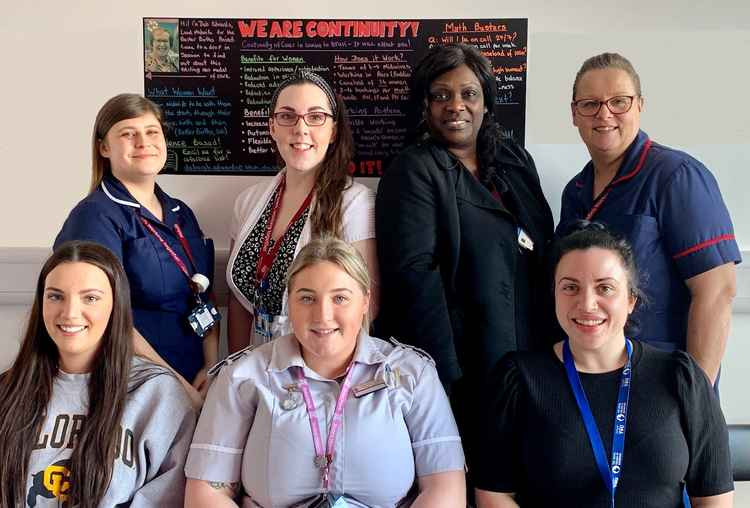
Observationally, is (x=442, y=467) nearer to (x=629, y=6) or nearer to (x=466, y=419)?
(x=466, y=419)

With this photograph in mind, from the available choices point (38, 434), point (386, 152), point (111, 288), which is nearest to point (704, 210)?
point (386, 152)

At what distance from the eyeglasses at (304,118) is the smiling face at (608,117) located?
831 mm

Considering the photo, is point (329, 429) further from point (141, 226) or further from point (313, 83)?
point (313, 83)

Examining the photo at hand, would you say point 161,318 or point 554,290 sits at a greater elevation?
point 554,290

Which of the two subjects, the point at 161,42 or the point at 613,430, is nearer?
the point at 613,430

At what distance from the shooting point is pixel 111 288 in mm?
2119

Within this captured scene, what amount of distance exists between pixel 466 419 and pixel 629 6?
1743 millimetres

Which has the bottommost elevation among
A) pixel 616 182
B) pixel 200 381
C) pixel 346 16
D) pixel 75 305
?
pixel 200 381

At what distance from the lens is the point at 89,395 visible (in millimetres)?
2105

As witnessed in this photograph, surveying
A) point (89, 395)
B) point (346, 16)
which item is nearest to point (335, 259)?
point (89, 395)

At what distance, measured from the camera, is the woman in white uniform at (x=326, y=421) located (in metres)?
1.98

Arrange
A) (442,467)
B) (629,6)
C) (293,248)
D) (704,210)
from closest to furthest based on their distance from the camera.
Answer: (442,467)
(704,210)
(293,248)
(629,6)

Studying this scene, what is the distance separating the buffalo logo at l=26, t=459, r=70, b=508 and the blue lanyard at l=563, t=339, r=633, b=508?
1.39 m

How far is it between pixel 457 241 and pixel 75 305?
1.14 meters
